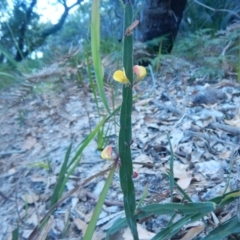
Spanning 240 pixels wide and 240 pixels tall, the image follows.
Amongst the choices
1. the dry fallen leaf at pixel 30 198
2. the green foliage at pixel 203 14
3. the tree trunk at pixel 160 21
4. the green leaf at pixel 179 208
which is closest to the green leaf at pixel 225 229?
the green leaf at pixel 179 208

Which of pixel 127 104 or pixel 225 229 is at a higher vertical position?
pixel 127 104

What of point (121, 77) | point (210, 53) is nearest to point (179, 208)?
point (121, 77)

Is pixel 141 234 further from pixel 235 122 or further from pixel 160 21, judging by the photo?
pixel 160 21

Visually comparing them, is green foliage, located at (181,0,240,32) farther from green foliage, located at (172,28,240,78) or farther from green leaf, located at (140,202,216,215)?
green leaf, located at (140,202,216,215)

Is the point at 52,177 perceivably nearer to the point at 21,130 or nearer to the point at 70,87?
the point at 70,87

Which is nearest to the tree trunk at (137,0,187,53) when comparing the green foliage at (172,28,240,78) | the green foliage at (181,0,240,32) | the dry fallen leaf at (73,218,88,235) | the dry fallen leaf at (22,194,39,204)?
the green foliage at (172,28,240,78)

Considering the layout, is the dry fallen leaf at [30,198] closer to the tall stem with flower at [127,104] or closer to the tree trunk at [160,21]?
the tall stem with flower at [127,104]
